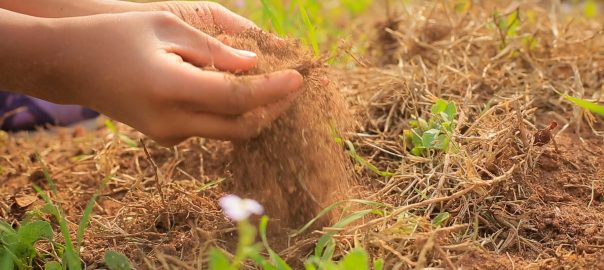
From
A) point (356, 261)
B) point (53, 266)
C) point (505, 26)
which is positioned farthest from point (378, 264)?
point (505, 26)

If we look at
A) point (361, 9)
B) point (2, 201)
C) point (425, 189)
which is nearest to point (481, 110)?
point (425, 189)

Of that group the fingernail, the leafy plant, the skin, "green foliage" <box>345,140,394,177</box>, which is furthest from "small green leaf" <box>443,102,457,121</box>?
the fingernail

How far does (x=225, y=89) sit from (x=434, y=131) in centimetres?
64

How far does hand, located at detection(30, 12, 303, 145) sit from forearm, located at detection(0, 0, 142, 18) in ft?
1.46

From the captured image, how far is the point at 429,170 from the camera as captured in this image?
1.82 metres

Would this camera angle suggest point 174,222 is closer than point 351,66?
Yes

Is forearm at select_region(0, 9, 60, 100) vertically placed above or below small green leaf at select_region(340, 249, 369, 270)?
above

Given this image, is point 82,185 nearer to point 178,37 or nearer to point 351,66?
point 178,37

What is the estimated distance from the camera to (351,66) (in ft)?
8.63

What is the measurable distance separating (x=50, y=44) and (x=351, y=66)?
1.35 metres

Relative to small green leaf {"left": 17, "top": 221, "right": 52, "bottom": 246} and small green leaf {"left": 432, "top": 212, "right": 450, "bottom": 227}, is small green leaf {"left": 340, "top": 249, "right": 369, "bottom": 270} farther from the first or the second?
small green leaf {"left": 17, "top": 221, "right": 52, "bottom": 246}

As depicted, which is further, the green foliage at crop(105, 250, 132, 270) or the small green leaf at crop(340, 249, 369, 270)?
the green foliage at crop(105, 250, 132, 270)

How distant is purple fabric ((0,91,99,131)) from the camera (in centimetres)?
275

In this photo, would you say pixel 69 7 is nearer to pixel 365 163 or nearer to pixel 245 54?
pixel 245 54
